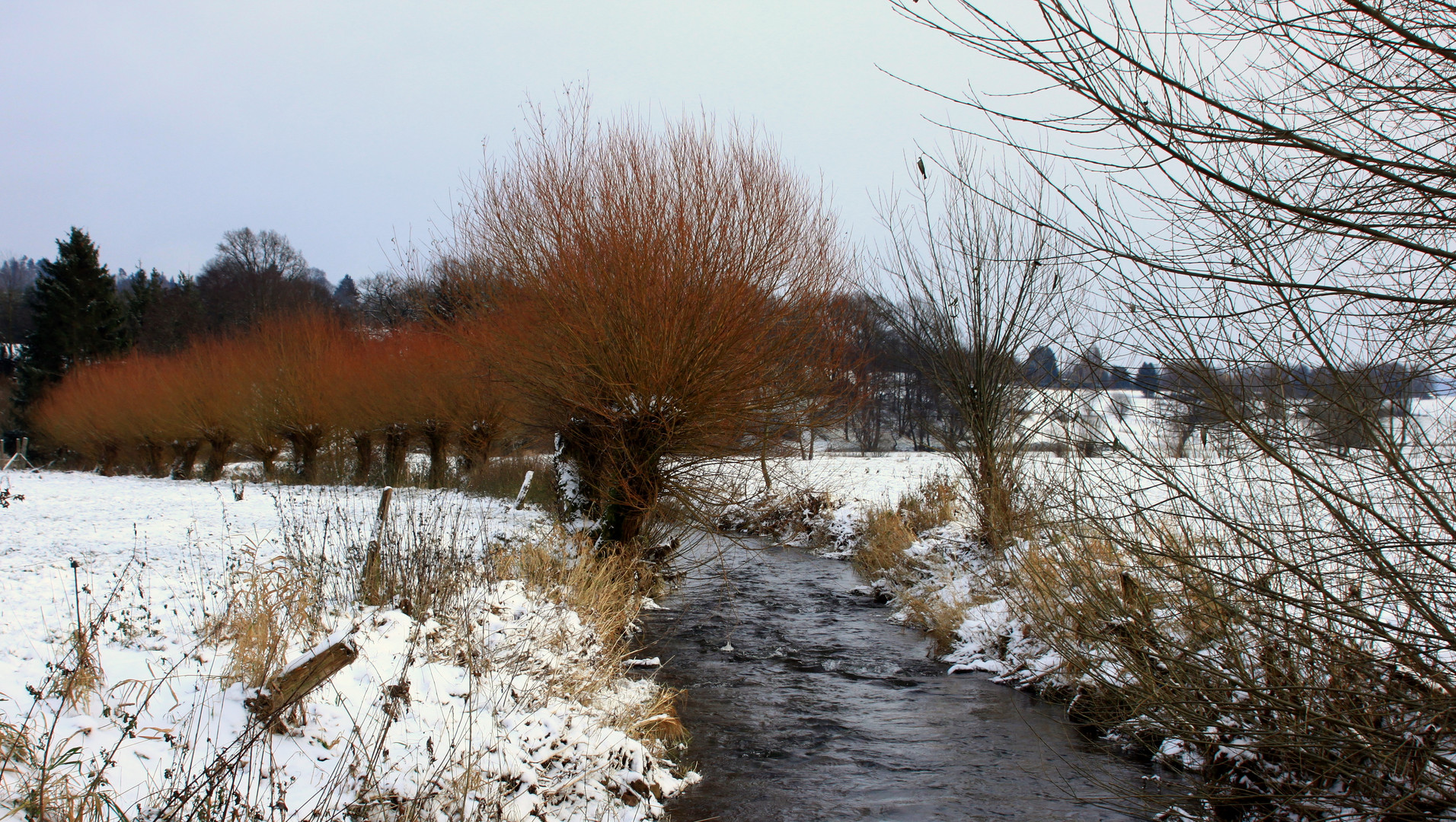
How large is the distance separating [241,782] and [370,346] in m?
22.3

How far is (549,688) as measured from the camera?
5188mm

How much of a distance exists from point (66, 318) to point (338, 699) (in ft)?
141

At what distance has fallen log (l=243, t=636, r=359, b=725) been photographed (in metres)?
3.53

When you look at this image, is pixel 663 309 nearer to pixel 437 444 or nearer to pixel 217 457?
pixel 437 444

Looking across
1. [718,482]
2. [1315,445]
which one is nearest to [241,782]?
[1315,445]

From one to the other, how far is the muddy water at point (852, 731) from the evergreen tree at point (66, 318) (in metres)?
39.5

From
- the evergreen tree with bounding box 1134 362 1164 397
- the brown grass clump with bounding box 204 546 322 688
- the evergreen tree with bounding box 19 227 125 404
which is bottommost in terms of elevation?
the brown grass clump with bounding box 204 546 322 688

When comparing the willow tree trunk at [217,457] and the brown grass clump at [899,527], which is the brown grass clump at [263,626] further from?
the willow tree trunk at [217,457]

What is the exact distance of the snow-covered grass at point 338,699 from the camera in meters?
3.17

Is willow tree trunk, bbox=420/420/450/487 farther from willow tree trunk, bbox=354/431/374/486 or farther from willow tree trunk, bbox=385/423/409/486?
willow tree trunk, bbox=354/431/374/486

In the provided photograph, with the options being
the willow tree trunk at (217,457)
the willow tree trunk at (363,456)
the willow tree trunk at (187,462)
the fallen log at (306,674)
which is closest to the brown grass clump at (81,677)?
the fallen log at (306,674)

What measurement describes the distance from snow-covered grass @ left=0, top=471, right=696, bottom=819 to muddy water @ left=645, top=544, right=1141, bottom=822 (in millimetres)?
585

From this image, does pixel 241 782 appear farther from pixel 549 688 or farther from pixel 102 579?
pixel 102 579

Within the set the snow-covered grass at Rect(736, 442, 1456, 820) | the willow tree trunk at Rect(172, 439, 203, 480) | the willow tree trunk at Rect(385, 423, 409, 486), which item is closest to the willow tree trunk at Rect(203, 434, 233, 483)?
the willow tree trunk at Rect(172, 439, 203, 480)
